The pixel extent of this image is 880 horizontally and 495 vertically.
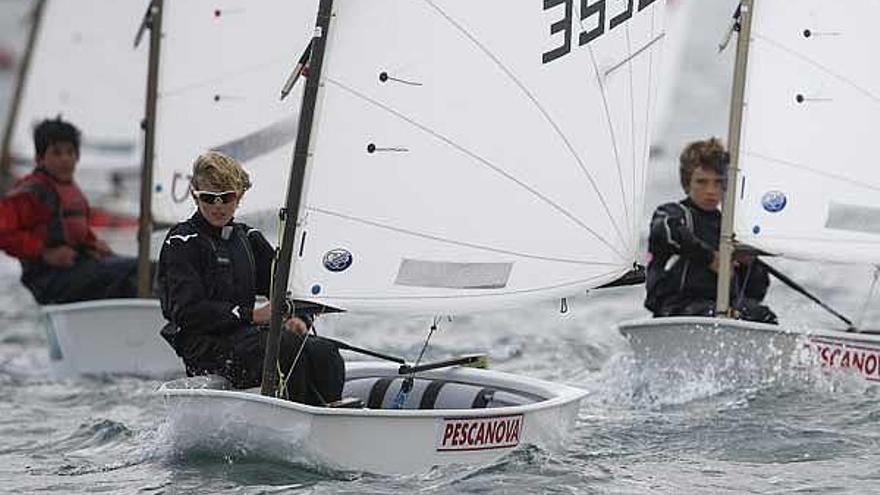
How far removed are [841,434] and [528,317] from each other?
18.8 ft

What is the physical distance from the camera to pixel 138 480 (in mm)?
6914

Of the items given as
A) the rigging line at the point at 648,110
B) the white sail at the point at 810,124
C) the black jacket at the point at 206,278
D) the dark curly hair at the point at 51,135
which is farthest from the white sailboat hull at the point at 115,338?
the rigging line at the point at 648,110

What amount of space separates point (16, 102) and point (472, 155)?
967 cm

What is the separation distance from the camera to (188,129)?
10.5 meters

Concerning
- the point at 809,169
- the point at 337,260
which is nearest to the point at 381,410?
the point at 337,260

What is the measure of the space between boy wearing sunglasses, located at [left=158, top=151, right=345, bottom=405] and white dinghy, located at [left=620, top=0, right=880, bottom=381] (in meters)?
2.28

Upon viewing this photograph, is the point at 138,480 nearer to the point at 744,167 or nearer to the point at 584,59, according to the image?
the point at 584,59

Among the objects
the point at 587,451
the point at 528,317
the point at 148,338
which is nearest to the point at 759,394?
the point at 587,451

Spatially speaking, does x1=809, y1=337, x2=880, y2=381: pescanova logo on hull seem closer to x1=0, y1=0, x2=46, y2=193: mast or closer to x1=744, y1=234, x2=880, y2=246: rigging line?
x1=744, y1=234, x2=880, y2=246: rigging line

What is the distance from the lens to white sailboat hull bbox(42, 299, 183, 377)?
10.3 m

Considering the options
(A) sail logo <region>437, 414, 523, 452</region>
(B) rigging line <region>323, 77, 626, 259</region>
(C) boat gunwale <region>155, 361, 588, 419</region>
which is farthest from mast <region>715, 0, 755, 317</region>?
(A) sail logo <region>437, 414, 523, 452</region>

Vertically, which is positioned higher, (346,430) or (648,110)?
(648,110)

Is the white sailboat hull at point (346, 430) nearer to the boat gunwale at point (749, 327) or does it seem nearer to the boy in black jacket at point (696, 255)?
the boat gunwale at point (749, 327)

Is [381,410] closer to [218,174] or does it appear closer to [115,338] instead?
[218,174]
